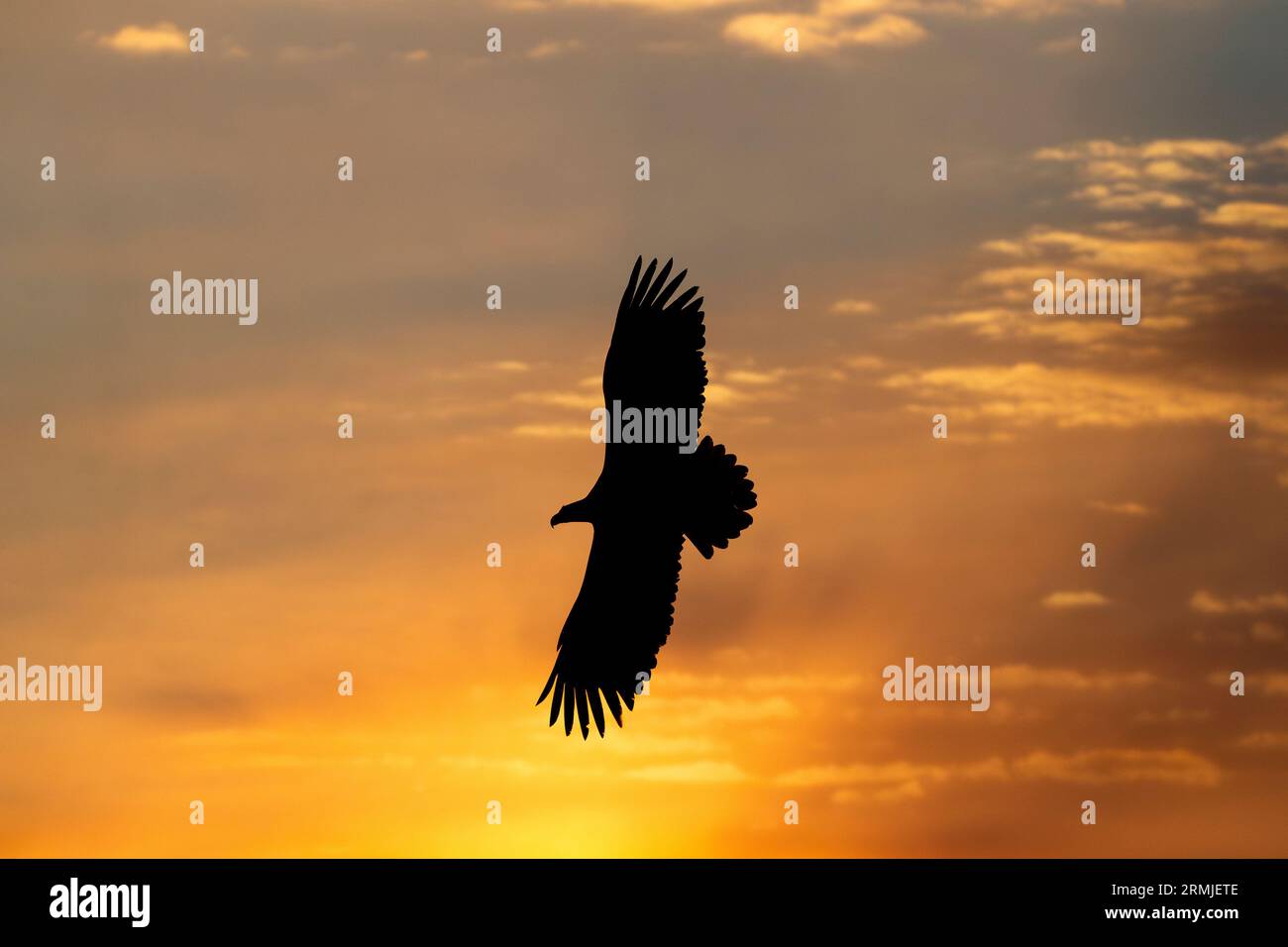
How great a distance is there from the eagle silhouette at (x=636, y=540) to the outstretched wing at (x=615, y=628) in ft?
0.04

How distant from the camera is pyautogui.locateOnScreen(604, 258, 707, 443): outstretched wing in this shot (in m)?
17.8

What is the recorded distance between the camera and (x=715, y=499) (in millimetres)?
19422

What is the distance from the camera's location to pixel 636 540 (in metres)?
19.1

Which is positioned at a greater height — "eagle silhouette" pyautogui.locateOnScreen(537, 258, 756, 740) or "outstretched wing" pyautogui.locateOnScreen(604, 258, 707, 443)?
"outstretched wing" pyautogui.locateOnScreen(604, 258, 707, 443)

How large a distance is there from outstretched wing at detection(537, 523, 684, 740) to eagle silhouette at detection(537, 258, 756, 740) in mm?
11

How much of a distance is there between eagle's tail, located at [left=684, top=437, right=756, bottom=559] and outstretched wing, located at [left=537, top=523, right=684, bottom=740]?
0.34m

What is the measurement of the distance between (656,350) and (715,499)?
2.26m

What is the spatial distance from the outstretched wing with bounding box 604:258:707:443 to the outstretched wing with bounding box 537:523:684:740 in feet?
Result: 6.66

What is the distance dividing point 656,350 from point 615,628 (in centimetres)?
340

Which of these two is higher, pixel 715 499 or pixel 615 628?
pixel 715 499

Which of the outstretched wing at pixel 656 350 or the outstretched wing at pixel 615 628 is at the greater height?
the outstretched wing at pixel 656 350

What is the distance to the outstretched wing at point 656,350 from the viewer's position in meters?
17.8
